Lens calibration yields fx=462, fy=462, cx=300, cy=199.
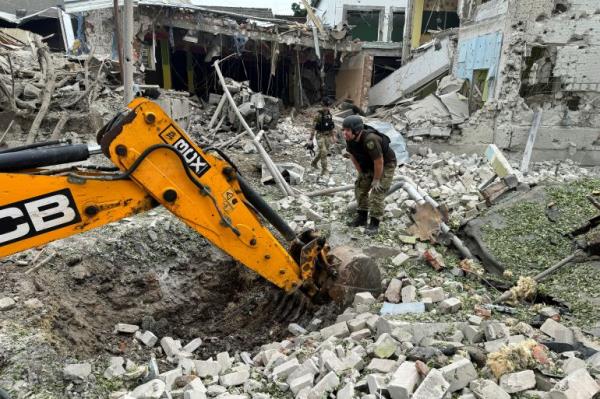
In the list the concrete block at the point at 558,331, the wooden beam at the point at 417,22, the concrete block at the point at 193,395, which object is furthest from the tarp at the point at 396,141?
the wooden beam at the point at 417,22

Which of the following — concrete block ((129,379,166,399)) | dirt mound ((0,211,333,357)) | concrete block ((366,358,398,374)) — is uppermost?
concrete block ((366,358,398,374))

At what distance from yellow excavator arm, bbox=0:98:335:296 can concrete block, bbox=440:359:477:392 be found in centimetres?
142

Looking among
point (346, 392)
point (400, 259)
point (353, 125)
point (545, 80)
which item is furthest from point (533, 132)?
point (346, 392)

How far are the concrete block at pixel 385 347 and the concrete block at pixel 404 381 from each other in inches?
9.3

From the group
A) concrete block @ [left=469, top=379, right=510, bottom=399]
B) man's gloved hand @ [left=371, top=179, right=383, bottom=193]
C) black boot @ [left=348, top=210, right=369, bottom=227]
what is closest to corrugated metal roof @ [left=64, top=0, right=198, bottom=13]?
black boot @ [left=348, top=210, right=369, bottom=227]

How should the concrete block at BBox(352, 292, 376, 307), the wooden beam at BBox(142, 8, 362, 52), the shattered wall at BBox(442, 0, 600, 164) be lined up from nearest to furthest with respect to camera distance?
1. the concrete block at BBox(352, 292, 376, 307)
2. the shattered wall at BBox(442, 0, 600, 164)
3. the wooden beam at BBox(142, 8, 362, 52)

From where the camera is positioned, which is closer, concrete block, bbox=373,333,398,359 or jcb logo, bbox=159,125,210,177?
jcb logo, bbox=159,125,210,177

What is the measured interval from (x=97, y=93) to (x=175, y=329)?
25.0 ft

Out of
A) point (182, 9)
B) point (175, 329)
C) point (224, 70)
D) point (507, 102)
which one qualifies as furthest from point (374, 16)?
point (175, 329)

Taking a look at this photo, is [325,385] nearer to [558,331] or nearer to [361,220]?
[558,331]

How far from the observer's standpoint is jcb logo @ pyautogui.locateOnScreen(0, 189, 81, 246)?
8.34 ft

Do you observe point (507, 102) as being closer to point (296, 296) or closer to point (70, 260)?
point (296, 296)

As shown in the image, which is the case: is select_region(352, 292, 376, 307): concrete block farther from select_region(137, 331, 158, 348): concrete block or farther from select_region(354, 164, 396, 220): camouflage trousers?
select_region(354, 164, 396, 220): camouflage trousers

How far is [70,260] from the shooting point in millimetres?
5023
